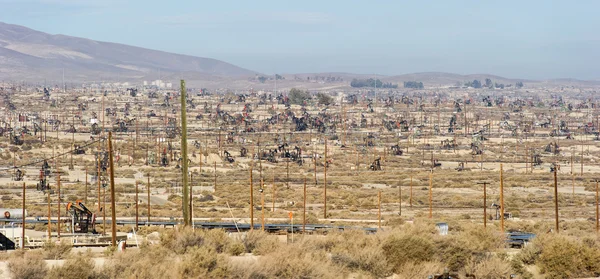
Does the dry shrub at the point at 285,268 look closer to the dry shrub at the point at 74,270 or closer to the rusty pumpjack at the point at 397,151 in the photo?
the dry shrub at the point at 74,270

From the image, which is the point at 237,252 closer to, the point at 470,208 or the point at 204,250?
the point at 204,250

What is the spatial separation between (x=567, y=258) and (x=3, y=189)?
55475 mm

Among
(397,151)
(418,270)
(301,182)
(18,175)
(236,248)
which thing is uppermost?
(236,248)

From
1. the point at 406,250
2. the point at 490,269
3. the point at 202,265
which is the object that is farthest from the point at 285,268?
the point at 490,269

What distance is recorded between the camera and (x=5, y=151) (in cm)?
10544

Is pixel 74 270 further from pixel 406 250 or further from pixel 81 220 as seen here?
pixel 81 220

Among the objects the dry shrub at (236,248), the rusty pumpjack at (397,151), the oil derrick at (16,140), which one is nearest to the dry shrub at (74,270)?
the dry shrub at (236,248)

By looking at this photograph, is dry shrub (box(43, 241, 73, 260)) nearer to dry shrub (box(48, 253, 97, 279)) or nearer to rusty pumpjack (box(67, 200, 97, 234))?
dry shrub (box(48, 253, 97, 279))

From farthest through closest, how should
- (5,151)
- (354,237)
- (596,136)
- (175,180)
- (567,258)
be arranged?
(596,136) → (5,151) → (175,180) → (354,237) → (567,258)

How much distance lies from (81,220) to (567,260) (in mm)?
24470

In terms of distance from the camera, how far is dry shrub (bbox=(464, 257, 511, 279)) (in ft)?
91.4

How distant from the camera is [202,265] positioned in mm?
24516

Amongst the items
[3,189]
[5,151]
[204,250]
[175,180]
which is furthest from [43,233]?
[5,151]

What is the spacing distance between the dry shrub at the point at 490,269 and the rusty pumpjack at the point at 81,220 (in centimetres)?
2241
